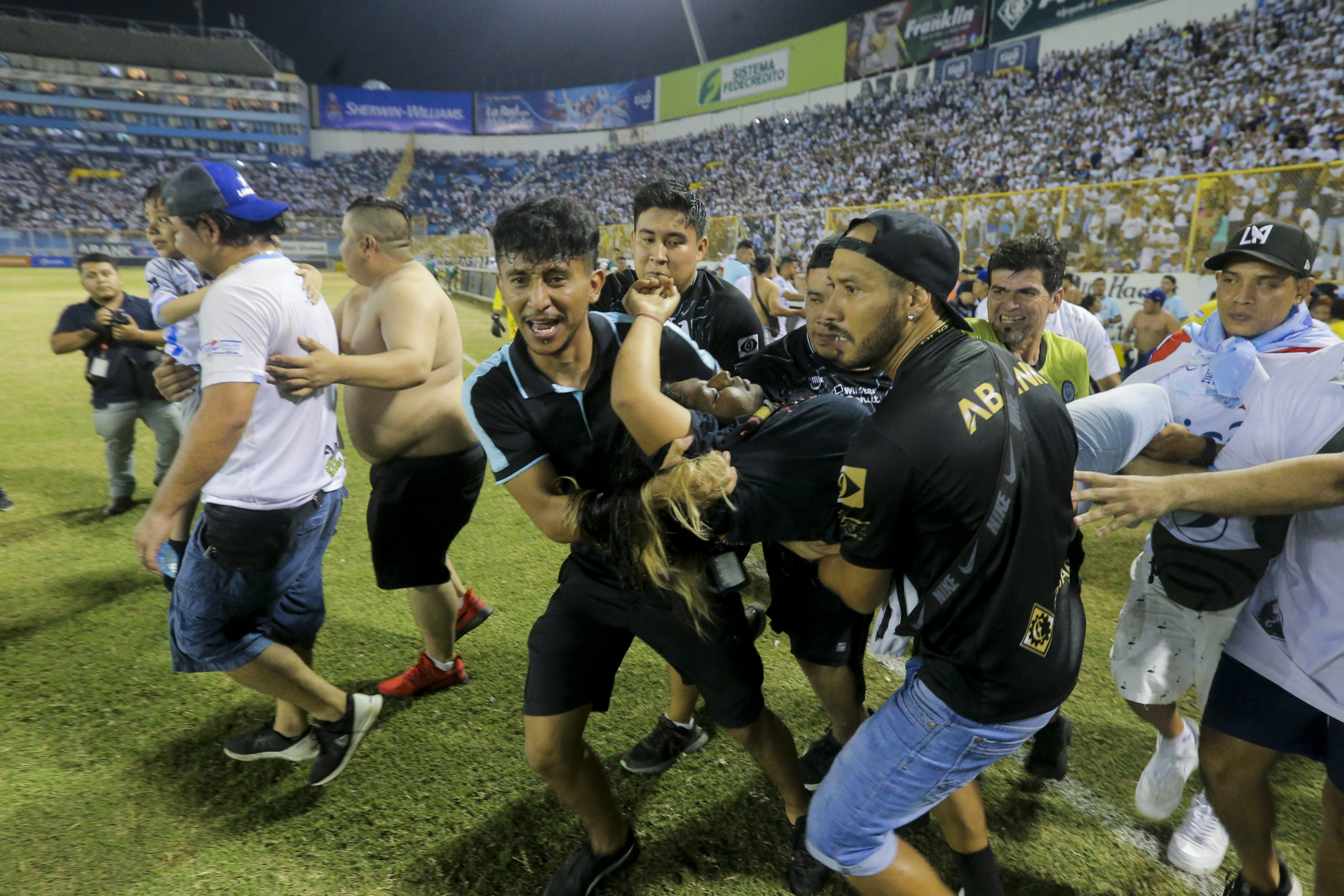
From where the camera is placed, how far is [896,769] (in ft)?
5.88

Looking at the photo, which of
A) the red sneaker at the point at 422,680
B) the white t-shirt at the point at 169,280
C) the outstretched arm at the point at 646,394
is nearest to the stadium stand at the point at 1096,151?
the outstretched arm at the point at 646,394

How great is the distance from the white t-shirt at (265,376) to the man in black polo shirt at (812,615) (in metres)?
1.78

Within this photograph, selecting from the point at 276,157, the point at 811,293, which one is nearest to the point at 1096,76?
the point at 811,293

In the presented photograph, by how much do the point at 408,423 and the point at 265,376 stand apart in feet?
2.68

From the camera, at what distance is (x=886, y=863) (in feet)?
6.28

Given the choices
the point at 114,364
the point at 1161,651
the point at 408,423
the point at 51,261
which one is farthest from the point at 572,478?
the point at 51,261

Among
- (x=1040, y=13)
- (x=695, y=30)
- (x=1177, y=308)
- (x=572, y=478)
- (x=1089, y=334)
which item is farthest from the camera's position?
(x=695, y=30)

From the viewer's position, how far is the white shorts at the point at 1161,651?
2.61 metres

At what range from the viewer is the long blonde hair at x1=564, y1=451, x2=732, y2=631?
1.67 m

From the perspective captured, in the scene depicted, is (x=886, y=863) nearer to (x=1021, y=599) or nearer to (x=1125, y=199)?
(x=1021, y=599)

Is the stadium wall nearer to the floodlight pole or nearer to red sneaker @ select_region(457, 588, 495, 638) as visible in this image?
the floodlight pole

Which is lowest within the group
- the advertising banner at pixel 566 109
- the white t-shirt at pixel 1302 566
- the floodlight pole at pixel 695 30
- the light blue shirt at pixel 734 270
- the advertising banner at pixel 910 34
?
the white t-shirt at pixel 1302 566

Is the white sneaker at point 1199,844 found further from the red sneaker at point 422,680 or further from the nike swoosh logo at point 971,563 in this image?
the red sneaker at point 422,680

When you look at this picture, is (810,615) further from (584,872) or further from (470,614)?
(470,614)
